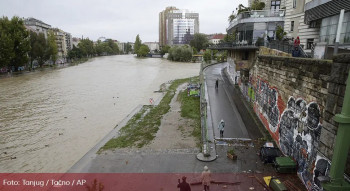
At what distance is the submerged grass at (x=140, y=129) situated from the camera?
16781mm

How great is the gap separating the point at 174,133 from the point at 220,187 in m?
8.11

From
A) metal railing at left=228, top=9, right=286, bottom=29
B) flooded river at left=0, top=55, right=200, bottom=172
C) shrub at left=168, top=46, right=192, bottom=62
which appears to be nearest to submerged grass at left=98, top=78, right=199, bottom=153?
flooded river at left=0, top=55, right=200, bottom=172

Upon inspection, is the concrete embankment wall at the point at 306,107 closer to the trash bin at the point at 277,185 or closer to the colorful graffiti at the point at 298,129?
the colorful graffiti at the point at 298,129

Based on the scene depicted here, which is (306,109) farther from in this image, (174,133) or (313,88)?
(174,133)

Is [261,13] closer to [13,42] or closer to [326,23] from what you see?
[326,23]

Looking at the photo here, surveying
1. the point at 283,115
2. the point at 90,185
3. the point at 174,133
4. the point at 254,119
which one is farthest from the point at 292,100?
the point at 90,185

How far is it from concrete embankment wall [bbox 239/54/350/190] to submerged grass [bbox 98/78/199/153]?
9317 mm

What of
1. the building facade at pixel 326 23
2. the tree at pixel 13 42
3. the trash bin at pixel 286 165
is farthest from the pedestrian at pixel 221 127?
the tree at pixel 13 42

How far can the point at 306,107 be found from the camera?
1063 cm

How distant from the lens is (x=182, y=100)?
30.0 metres

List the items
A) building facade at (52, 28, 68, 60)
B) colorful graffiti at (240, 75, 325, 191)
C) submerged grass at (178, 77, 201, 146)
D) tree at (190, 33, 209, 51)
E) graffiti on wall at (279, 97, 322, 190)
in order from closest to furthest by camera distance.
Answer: colorful graffiti at (240, 75, 325, 191)
graffiti on wall at (279, 97, 322, 190)
submerged grass at (178, 77, 201, 146)
tree at (190, 33, 209, 51)
building facade at (52, 28, 68, 60)

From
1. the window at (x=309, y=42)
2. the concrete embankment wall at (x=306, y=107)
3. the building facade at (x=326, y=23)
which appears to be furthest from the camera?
the window at (x=309, y=42)

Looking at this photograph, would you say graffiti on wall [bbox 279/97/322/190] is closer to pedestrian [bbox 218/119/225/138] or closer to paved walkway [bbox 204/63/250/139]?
paved walkway [bbox 204/63/250/139]

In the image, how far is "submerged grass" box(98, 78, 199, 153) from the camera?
16781mm
